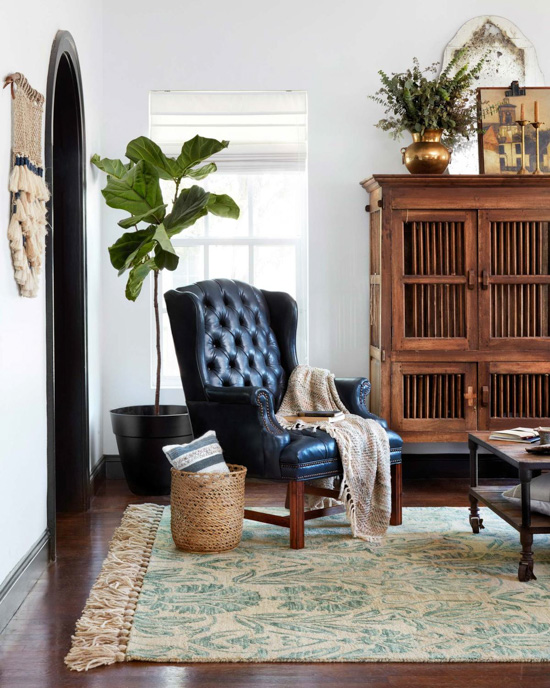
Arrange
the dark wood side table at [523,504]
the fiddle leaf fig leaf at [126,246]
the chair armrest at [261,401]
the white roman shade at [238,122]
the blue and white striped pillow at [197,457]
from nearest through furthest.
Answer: the dark wood side table at [523,504], the blue and white striped pillow at [197,457], the chair armrest at [261,401], the fiddle leaf fig leaf at [126,246], the white roman shade at [238,122]

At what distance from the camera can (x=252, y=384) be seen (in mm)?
4367

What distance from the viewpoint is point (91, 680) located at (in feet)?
7.92

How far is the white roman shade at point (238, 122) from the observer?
5.32m

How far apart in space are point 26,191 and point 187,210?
1603mm

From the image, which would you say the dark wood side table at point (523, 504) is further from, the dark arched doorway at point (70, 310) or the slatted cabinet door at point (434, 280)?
the dark arched doorway at point (70, 310)

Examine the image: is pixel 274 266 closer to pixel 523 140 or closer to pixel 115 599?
pixel 523 140

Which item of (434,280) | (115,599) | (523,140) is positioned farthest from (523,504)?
(523,140)

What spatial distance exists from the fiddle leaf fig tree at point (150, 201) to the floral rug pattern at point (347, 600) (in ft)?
4.65

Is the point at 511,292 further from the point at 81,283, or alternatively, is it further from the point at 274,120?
the point at 81,283

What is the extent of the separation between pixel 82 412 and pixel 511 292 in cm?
253

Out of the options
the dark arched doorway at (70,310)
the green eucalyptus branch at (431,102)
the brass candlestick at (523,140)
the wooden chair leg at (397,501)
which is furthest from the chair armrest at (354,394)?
the brass candlestick at (523,140)

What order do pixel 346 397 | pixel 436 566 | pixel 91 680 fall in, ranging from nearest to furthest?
pixel 91 680
pixel 436 566
pixel 346 397

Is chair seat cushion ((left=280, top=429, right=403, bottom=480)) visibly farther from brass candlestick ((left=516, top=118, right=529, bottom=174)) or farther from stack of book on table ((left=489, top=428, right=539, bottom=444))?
brass candlestick ((left=516, top=118, right=529, bottom=174))

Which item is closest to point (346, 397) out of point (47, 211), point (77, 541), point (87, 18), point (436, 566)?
point (436, 566)
